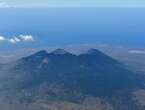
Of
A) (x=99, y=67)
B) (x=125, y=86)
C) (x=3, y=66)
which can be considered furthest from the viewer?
(x=3, y=66)

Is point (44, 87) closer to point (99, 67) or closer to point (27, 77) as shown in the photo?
point (27, 77)

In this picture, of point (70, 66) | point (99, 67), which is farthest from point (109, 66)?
point (70, 66)

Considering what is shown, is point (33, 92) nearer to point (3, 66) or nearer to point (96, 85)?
point (96, 85)

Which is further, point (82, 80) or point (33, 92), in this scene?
point (82, 80)

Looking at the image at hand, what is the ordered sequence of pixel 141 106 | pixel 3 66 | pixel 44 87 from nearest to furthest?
pixel 141 106 → pixel 44 87 → pixel 3 66

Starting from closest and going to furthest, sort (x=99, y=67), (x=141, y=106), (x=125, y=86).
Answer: (x=141, y=106)
(x=125, y=86)
(x=99, y=67)

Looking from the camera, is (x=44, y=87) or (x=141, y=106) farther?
(x=44, y=87)

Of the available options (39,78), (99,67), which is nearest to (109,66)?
(99,67)

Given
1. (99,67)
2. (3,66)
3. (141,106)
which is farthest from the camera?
(3,66)

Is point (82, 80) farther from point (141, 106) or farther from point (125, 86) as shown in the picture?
point (141, 106)
